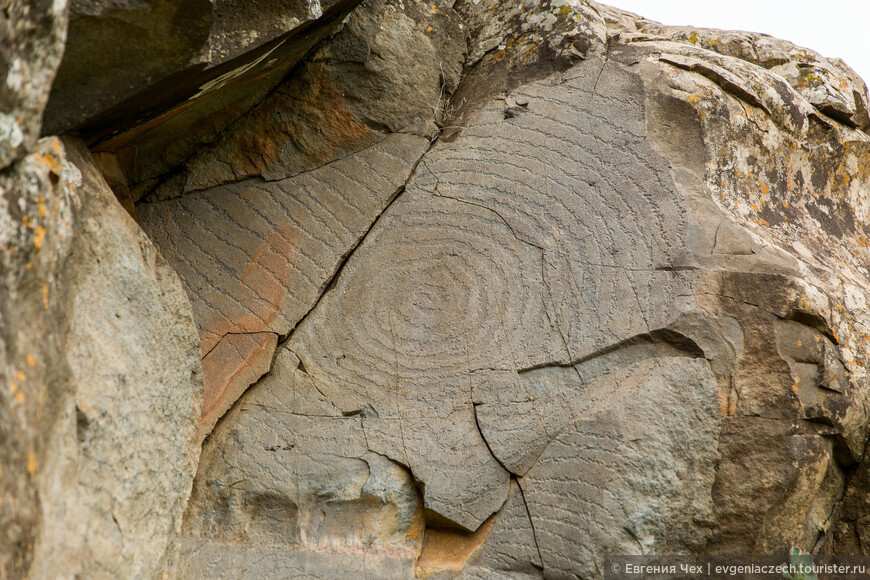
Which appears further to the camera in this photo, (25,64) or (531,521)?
(531,521)

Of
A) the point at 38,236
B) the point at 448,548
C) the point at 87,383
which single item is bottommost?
the point at 448,548

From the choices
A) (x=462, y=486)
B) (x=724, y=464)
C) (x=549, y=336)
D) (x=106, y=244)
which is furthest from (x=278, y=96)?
(x=724, y=464)

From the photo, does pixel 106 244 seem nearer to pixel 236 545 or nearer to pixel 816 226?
pixel 236 545

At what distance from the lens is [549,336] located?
8.52ft

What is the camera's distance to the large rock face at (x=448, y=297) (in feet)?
6.73

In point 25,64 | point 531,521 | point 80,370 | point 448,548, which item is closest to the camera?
point 25,64

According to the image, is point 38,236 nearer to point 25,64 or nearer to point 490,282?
point 25,64

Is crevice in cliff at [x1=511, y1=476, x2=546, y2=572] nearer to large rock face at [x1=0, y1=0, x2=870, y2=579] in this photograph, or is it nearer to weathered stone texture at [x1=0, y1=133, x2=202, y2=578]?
large rock face at [x1=0, y1=0, x2=870, y2=579]

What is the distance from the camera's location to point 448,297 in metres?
2.73

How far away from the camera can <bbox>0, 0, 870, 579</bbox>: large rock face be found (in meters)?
2.05

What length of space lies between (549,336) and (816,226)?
3.98 ft

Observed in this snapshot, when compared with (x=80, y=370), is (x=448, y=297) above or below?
above

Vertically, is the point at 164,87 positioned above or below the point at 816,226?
above

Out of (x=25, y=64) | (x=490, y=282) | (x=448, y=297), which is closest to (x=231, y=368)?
(x=448, y=297)
